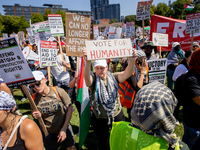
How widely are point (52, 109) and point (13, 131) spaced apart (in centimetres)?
80

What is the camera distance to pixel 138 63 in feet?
9.01

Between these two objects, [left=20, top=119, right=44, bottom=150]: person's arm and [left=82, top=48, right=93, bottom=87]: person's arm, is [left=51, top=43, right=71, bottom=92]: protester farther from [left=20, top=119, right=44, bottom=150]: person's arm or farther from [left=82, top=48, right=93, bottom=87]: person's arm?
[left=20, top=119, right=44, bottom=150]: person's arm

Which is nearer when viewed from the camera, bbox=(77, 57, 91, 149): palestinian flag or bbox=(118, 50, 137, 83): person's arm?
bbox=(118, 50, 137, 83): person's arm

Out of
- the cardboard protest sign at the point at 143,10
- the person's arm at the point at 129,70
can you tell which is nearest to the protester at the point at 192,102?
the person's arm at the point at 129,70

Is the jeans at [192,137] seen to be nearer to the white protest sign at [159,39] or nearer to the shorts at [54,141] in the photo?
the shorts at [54,141]

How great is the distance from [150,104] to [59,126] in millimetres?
1770

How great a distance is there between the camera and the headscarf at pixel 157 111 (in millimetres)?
1058

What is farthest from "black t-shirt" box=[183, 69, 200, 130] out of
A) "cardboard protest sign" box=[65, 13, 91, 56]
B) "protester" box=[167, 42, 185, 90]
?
"protester" box=[167, 42, 185, 90]

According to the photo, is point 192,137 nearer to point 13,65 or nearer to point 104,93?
Answer: point 104,93

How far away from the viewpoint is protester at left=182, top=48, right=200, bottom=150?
166cm

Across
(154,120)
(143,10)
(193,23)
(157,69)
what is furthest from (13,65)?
(193,23)

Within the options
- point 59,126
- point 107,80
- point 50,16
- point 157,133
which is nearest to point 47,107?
point 59,126

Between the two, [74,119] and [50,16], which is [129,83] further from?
[50,16]

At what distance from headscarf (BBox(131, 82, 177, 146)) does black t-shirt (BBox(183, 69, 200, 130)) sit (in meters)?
0.76
